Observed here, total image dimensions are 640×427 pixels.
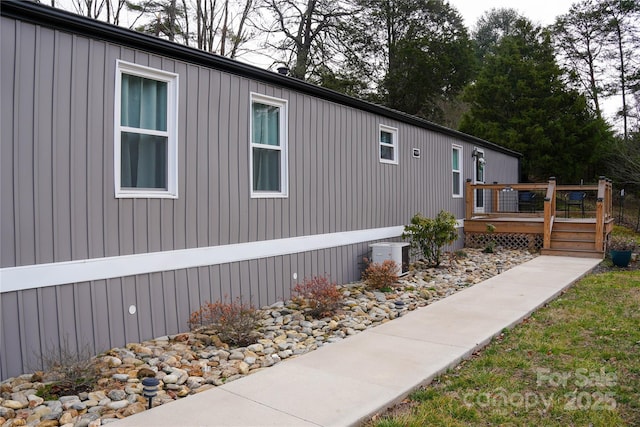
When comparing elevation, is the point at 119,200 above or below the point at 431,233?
above

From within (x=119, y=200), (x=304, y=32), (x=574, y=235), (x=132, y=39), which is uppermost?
(x=304, y=32)

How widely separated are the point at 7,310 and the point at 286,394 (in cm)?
218

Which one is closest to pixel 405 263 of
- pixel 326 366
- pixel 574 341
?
pixel 574 341

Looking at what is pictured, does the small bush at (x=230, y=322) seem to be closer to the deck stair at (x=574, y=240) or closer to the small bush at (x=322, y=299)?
the small bush at (x=322, y=299)

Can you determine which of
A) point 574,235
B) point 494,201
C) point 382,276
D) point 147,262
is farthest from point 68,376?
point 494,201

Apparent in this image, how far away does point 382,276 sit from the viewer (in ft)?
22.4

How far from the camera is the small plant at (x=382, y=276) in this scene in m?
6.82

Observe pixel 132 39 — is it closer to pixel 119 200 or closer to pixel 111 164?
pixel 111 164

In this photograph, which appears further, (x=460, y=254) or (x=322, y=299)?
(x=460, y=254)

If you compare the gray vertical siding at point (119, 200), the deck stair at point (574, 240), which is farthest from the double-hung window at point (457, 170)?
the gray vertical siding at point (119, 200)

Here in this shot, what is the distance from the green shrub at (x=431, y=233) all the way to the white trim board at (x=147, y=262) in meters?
1.95

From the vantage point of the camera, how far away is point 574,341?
4.51 metres

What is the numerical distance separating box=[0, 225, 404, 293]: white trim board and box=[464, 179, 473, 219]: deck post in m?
5.85

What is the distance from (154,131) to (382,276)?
3.72m
